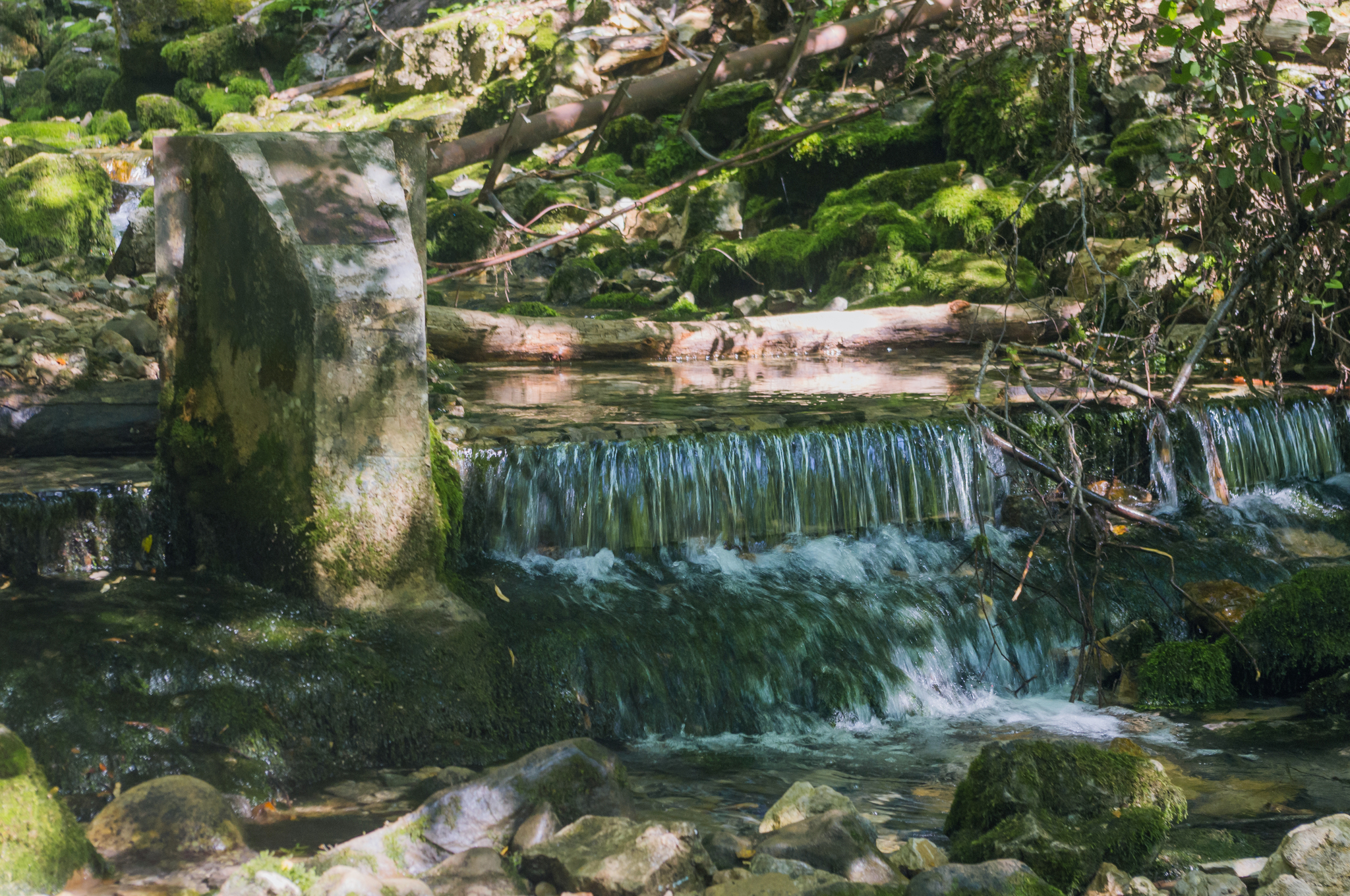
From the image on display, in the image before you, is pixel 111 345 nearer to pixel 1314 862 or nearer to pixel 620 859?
pixel 620 859

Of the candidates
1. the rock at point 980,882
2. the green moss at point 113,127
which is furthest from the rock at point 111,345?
the green moss at point 113,127

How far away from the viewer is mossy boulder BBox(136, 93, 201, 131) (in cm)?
2298

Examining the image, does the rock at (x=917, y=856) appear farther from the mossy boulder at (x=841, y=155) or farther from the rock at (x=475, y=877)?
the mossy boulder at (x=841, y=155)

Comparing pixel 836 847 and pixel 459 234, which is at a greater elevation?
pixel 459 234

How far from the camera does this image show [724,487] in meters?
6.39

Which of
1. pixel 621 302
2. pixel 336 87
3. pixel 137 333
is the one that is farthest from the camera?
pixel 336 87

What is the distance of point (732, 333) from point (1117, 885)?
24.2ft

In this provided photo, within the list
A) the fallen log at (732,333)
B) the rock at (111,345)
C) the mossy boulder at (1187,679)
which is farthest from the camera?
the fallen log at (732,333)

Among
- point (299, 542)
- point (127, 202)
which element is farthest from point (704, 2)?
point (299, 542)

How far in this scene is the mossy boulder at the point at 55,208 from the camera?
12.9 metres

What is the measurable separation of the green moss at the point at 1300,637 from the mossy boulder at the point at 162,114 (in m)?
23.1

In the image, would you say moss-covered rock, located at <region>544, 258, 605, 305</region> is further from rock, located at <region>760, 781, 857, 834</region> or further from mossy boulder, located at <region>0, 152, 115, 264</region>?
rock, located at <region>760, 781, 857, 834</region>

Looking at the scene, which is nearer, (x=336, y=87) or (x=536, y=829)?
(x=536, y=829)

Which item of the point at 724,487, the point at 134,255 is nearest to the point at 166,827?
the point at 724,487
